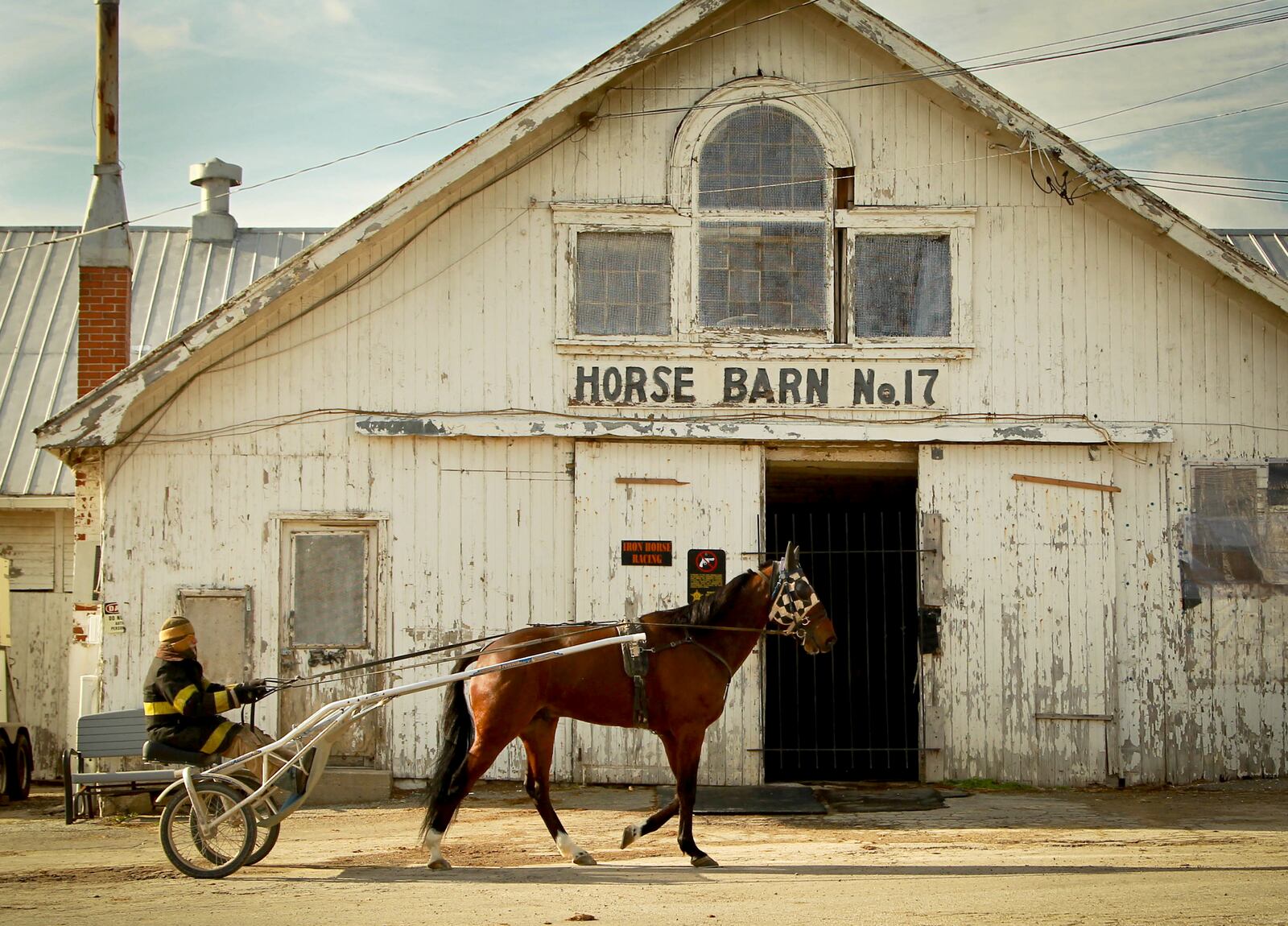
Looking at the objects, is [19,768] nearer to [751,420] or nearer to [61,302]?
[61,302]

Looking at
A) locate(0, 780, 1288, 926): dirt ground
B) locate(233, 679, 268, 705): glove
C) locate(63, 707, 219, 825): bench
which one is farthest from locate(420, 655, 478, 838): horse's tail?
locate(63, 707, 219, 825): bench

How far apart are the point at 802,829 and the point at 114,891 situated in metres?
4.98

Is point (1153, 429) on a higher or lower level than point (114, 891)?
higher

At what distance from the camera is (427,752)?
41.5 feet

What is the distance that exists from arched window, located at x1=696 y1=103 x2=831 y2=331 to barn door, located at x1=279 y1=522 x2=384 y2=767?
379cm

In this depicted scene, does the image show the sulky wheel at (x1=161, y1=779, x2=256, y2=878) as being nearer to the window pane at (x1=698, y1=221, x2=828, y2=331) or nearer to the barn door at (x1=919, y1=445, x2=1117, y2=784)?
the window pane at (x1=698, y1=221, x2=828, y2=331)

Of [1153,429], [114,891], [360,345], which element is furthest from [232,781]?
[1153,429]

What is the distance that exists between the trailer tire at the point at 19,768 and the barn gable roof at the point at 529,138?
3458mm

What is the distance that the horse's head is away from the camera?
31.0 feet

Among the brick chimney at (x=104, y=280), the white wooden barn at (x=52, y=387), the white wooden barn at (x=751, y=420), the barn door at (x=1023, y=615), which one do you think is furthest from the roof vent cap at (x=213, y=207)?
the barn door at (x=1023, y=615)

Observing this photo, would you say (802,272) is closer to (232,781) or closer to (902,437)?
(902,437)

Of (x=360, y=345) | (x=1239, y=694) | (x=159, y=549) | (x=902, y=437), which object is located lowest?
(x=1239, y=694)

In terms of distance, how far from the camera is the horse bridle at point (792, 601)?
9.44 metres

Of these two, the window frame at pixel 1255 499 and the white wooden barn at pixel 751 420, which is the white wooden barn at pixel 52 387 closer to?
the white wooden barn at pixel 751 420
